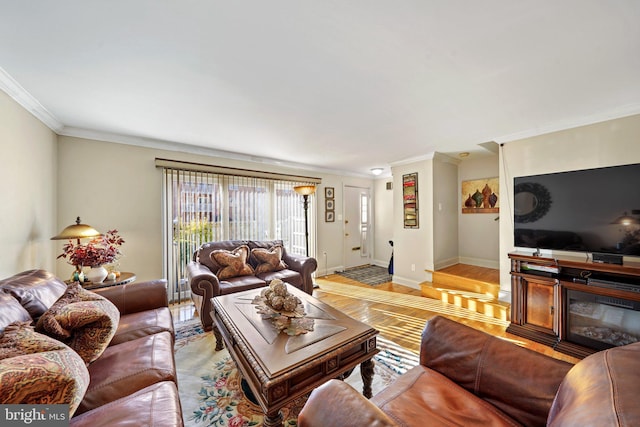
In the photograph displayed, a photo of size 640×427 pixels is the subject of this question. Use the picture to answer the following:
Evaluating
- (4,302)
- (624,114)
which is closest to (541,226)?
(624,114)

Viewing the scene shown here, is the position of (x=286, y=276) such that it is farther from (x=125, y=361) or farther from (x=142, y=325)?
(x=125, y=361)

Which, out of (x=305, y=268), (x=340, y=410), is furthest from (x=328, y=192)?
(x=340, y=410)

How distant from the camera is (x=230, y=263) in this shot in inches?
120

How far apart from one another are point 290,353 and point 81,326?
1099mm

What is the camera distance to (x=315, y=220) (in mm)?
4844

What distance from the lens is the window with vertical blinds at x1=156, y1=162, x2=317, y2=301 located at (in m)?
3.35

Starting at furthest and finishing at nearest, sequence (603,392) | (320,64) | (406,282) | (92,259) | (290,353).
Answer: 1. (406,282)
2. (92,259)
3. (320,64)
4. (290,353)
5. (603,392)

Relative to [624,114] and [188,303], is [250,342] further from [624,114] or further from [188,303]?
[624,114]

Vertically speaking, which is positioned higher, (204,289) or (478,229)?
(478,229)

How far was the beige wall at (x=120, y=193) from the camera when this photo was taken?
9.11 feet

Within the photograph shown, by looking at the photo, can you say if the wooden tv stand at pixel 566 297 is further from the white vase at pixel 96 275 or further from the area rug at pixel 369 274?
the white vase at pixel 96 275

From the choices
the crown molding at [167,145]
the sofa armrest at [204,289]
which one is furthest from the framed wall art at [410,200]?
the sofa armrest at [204,289]

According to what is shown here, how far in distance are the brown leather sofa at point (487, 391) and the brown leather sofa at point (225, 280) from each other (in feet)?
6.71

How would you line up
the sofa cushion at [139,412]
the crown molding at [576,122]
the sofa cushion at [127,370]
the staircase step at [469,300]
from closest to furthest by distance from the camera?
the sofa cushion at [139,412]
the sofa cushion at [127,370]
the crown molding at [576,122]
the staircase step at [469,300]
